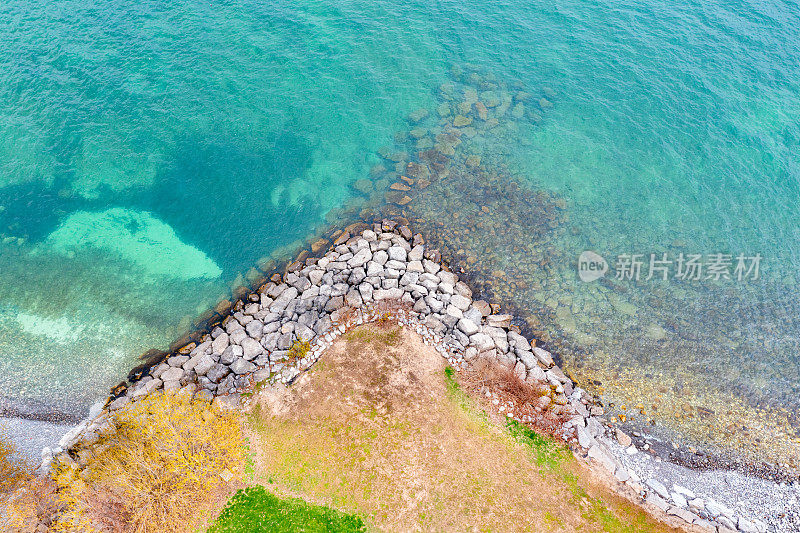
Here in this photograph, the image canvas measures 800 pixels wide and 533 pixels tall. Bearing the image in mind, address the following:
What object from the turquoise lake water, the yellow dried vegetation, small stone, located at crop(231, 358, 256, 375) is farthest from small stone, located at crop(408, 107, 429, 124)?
the yellow dried vegetation

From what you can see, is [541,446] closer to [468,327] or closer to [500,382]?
[500,382]

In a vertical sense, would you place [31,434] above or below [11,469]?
below

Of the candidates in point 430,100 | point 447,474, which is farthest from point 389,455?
point 430,100

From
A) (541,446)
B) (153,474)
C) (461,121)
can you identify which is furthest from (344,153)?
(153,474)

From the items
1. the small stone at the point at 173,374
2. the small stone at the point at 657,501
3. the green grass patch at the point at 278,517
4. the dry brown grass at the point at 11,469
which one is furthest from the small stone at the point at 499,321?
the dry brown grass at the point at 11,469

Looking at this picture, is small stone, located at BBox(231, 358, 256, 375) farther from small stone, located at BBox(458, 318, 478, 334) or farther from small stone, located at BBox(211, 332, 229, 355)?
small stone, located at BBox(458, 318, 478, 334)

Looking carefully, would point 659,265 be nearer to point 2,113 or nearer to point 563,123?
point 563,123
